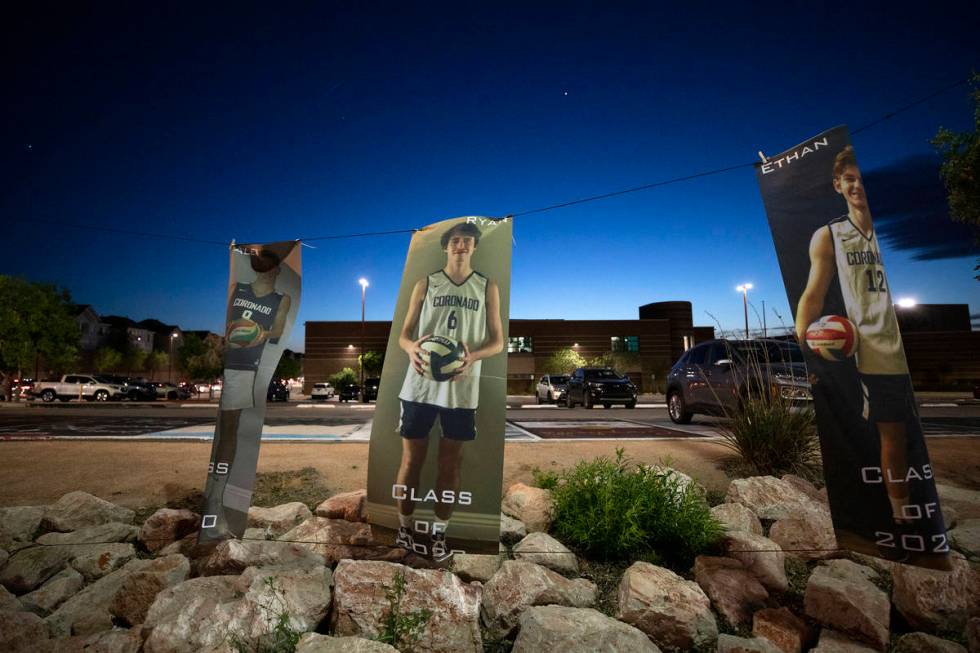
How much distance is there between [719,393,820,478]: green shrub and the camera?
538 centimetres

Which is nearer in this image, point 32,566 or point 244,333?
point 32,566

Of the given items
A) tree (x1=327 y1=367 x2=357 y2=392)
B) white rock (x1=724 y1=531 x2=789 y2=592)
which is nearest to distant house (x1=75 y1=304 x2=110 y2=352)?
tree (x1=327 y1=367 x2=357 y2=392)

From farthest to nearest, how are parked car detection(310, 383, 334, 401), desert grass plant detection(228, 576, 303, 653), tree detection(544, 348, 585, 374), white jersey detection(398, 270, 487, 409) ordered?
tree detection(544, 348, 585, 374)
parked car detection(310, 383, 334, 401)
white jersey detection(398, 270, 487, 409)
desert grass plant detection(228, 576, 303, 653)

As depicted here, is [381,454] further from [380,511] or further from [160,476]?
[160,476]

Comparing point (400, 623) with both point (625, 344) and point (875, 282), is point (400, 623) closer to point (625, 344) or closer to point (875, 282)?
point (875, 282)

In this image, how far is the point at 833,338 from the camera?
3.14 meters

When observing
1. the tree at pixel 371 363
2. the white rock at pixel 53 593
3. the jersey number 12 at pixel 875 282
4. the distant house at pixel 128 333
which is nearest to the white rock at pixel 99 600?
the white rock at pixel 53 593

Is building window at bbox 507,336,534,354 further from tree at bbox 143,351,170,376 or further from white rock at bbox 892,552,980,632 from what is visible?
tree at bbox 143,351,170,376

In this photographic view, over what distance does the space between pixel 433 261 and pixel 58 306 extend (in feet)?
134

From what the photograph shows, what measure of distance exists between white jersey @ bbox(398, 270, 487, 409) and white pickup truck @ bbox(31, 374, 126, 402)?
36055 mm

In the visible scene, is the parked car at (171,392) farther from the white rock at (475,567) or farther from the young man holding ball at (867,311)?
the young man holding ball at (867,311)

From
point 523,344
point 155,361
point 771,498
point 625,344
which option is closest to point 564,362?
point 523,344

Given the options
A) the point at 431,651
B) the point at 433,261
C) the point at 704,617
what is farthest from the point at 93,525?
the point at 704,617

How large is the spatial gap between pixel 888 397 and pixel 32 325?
42.6 metres
